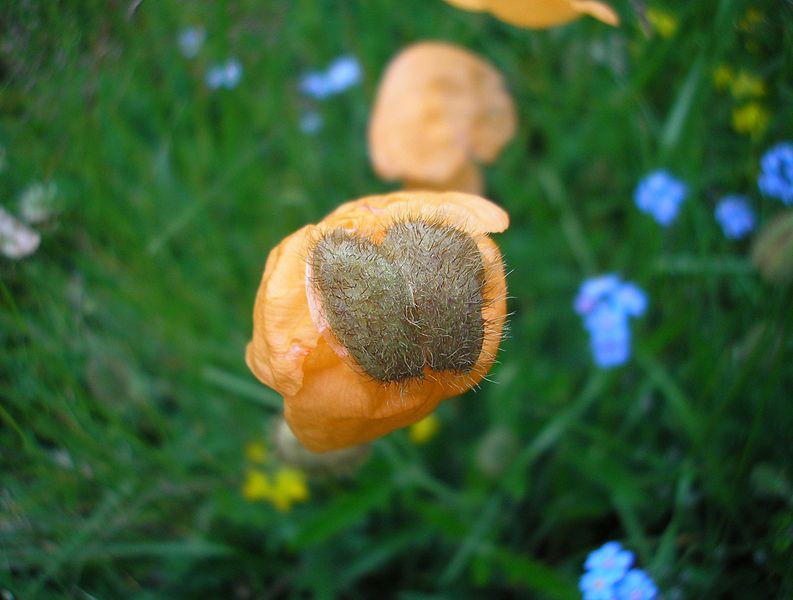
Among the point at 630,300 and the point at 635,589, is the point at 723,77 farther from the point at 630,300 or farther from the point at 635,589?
the point at 635,589

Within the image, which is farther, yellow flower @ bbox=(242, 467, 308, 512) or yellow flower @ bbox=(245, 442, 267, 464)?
yellow flower @ bbox=(245, 442, 267, 464)

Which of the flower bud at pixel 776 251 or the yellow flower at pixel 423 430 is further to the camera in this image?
the yellow flower at pixel 423 430

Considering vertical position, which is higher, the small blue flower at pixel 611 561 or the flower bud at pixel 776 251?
the flower bud at pixel 776 251

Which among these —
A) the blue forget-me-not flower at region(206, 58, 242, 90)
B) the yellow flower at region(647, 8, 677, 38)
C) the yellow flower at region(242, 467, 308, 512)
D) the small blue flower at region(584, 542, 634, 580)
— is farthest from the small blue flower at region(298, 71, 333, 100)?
the small blue flower at region(584, 542, 634, 580)

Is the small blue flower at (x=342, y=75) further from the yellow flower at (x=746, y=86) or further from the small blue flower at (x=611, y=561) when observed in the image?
the small blue flower at (x=611, y=561)

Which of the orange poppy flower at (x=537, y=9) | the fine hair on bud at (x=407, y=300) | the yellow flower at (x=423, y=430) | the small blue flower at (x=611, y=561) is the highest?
the orange poppy flower at (x=537, y=9)

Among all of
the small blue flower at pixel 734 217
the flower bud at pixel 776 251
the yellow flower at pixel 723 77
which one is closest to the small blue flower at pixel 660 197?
the small blue flower at pixel 734 217

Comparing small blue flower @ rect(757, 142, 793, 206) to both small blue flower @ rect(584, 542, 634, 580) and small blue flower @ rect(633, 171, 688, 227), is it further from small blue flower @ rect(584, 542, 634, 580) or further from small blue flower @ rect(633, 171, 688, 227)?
small blue flower @ rect(584, 542, 634, 580)
